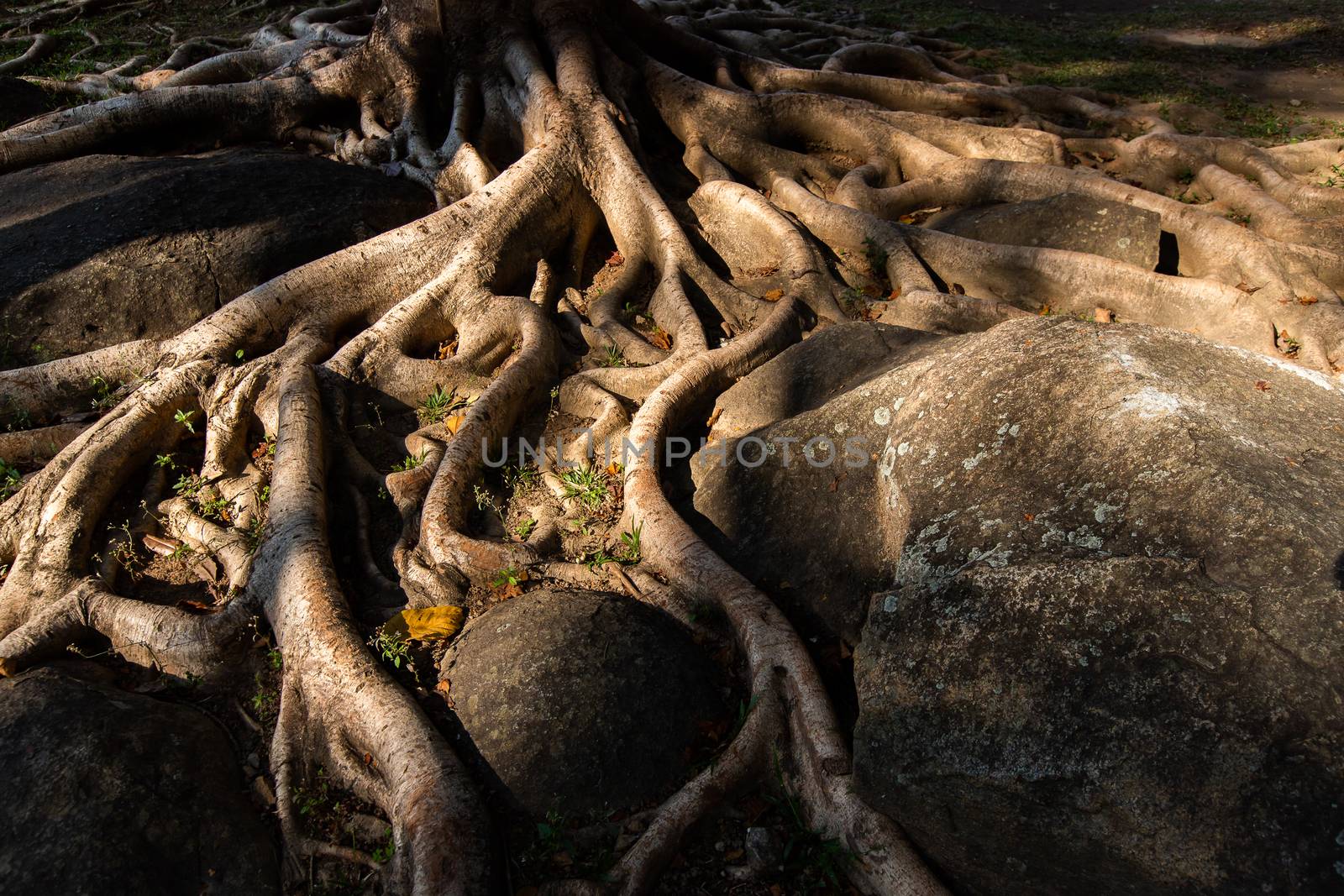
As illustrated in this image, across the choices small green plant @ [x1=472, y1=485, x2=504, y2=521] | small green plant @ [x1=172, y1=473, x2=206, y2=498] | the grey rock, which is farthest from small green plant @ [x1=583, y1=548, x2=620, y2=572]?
the grey rock

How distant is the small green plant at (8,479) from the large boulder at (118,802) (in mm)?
1494

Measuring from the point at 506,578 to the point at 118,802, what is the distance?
1.49 meters

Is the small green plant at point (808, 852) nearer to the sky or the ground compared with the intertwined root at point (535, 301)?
nearer to the ground

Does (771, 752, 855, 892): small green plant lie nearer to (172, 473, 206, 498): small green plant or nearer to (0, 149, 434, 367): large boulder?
(172, 473, 206, 498): small green plant

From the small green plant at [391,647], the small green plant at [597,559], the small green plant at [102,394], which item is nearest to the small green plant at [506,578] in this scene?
the small green plant at [597,559]

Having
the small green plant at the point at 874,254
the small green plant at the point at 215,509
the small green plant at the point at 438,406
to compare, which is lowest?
the small green plant at the point at 215,509

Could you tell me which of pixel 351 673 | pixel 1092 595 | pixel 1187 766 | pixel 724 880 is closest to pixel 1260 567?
pixel 1092 595

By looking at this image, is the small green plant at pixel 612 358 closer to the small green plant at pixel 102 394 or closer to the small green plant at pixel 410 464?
the small green plant at pixel 410 464

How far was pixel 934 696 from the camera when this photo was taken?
2.24 metres

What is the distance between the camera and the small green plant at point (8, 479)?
4.35 metres

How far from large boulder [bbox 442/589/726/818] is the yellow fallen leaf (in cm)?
16

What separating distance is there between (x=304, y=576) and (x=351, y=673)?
52 cm

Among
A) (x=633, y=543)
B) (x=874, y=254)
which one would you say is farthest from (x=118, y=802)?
(x=874, y=254)

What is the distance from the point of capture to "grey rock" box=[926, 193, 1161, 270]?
548 cm
